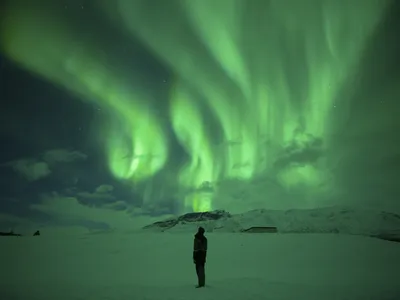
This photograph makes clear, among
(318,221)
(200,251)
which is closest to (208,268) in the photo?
(200,251)

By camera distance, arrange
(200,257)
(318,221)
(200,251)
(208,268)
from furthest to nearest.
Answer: (318,221) → (208,268) → (200,251) → (200,257)

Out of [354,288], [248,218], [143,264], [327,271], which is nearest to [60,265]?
[143,264]

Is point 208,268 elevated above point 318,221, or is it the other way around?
point 318,221

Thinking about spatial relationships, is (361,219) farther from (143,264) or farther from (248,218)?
(143,264)

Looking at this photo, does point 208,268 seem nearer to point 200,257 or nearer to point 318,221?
point 200,257

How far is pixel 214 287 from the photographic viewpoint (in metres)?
15.3

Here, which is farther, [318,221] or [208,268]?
[318,221]

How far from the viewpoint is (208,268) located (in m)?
27.2

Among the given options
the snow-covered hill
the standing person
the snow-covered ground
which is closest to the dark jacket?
the standing person

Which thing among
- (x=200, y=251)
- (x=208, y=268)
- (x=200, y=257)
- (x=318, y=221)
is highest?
(x=318, y=221)

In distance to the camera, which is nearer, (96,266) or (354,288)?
(354,288)

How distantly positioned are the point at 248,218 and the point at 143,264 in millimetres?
161578

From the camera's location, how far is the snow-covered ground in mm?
14352

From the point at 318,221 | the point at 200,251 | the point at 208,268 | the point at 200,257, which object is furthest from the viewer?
the point at 318,221
